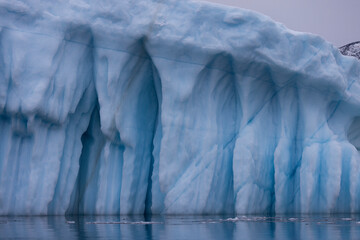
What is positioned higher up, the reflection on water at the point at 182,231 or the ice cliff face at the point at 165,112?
the ice cliff face at the point at 165,112

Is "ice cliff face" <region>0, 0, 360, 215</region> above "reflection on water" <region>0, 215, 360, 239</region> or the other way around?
above

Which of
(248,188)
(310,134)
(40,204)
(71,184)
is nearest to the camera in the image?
(40,204)

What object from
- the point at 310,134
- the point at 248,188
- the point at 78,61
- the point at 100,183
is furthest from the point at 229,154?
the point at 78,61

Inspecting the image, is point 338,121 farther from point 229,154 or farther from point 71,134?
point 71,134

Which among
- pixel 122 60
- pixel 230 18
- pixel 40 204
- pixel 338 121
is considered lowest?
pixel 40 204

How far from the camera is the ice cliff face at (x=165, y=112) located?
1264 centimetres

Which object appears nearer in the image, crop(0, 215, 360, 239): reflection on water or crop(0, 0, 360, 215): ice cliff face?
crop(0, 215, 360, 239): reflection on water

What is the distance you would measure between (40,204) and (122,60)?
4.03 m

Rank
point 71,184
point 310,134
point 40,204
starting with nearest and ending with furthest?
point 40,204 < point 71,184 < point 310,134

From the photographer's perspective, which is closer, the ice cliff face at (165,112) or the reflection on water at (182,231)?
the reflection on water at (182,231)

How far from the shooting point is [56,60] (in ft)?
42.7

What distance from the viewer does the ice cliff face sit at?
41.5 feet

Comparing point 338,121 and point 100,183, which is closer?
point 100,183

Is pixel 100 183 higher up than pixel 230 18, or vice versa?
pixel 230 18
